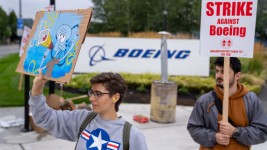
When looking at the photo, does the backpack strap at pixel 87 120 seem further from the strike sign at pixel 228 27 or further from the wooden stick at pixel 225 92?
the strike sign at pixel 228 27

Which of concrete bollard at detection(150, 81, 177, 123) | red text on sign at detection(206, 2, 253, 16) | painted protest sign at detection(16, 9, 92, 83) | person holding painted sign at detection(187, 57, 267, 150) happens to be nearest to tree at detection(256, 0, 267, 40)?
concrete bollard at detection(150, 81, 177, 123)

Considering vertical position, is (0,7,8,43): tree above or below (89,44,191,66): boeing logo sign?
above

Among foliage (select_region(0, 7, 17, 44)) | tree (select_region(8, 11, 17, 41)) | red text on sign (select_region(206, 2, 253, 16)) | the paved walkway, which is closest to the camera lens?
red text on sign (select_region(206, 2, 253, 16))

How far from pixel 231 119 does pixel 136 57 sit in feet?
35.8

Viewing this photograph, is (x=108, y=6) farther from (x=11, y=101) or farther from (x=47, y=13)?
(x=47, y=13)

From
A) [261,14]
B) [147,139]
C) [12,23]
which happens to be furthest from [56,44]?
[12,23]

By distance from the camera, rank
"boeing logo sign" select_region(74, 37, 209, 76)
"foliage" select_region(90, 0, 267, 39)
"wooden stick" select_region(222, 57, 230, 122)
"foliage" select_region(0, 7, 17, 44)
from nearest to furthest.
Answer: "wooden stick" select_region(222, 57, 230, 122), "boeing logo sign" select_region(74, 37, 209, 76), "foliage" select_region(90, 0, 267, 39), "foliage" select_region(0, 7, 17, 44)

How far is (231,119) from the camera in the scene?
2.87 metres

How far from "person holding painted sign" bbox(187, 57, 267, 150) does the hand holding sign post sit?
0.11 m

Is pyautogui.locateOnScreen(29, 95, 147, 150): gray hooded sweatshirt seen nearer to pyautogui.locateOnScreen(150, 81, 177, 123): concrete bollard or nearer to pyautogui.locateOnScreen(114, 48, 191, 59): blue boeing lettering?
pyautogui.locateOnScreen(150, 81, 177, 123): concrete bollard

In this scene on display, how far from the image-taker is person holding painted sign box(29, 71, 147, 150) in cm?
221

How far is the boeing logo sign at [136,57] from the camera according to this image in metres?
13.6

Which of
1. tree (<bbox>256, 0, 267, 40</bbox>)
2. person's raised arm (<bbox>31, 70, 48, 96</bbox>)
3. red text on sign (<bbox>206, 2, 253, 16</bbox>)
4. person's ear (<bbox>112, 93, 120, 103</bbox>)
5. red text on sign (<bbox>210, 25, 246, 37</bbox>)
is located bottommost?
person's ear (<bbox>112, 93, 120, 103</bbox>)

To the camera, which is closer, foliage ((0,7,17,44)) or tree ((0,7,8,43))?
tree ((0,7,8,43))
